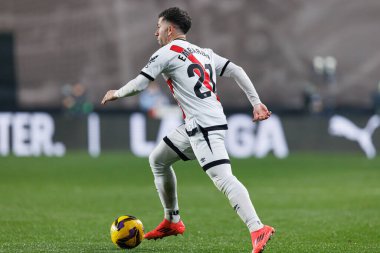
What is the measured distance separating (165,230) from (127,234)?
599 mm

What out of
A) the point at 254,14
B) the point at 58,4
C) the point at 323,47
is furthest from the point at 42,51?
the point at 323,47

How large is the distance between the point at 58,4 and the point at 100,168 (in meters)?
Result: 16.5

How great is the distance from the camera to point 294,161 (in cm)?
2127

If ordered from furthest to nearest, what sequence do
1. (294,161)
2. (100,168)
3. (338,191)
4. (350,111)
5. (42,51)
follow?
(42,51) → (350,111) → (294,161) → (100,168) → (338,191)

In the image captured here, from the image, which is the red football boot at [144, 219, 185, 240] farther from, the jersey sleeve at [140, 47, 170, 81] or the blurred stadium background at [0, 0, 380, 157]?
the blurred stadium background at [0, 0, 380, 157]

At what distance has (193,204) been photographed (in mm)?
12844

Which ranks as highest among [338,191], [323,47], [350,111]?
[323,47]

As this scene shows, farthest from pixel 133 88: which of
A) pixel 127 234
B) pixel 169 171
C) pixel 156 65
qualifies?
pixel 127 234

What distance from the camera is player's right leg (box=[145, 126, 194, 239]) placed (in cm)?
836

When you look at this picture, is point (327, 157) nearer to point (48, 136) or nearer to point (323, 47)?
point (48, 136)

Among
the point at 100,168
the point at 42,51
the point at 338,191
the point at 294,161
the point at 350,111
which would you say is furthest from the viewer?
the point at 42,51

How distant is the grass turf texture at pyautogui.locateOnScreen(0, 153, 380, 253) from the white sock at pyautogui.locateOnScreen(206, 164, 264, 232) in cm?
75

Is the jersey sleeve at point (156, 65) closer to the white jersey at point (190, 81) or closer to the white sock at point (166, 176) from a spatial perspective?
the white jersey at point (190, 81)

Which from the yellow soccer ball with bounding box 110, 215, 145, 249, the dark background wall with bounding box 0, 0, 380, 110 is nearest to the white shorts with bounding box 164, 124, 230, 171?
the yellow soccer ball with bounding box 110, 215, 145, 249
